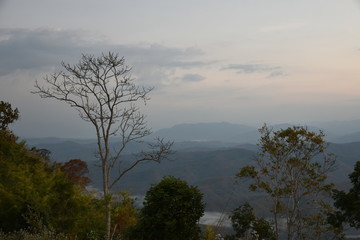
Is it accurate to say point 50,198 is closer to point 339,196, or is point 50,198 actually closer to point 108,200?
point 108,200

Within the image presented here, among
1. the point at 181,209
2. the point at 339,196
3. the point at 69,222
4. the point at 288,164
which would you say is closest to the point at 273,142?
the point at 288,164

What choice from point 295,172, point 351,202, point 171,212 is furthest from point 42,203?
point 351,202

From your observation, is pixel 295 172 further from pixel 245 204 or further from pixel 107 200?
pixel 107 200

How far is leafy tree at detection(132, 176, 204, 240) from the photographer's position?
1041 centimetres

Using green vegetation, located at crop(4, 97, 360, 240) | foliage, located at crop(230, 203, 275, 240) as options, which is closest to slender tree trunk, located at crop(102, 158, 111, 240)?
green vegetation, located at crop(4, 97, 360, 240)

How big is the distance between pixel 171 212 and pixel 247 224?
8.00 meters

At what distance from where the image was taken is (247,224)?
1711 centimetres

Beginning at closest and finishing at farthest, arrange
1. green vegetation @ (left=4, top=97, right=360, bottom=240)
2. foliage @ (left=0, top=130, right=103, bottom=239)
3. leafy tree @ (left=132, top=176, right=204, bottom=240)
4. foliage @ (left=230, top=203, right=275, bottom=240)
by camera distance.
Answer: leafy tree @ (left=132, top=176, right=204, bottom=240) → foliage @ (left=0, top=130, right=103, bottom=239) → green vegetation @ (left=4, top=97, right=360, bottom=240) → foliage @ (left=230, top=203, right=275, bottom=240)

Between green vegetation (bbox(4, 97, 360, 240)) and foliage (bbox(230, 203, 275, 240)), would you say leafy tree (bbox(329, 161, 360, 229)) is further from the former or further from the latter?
foliage (bbox(230, 203, 275, 240))

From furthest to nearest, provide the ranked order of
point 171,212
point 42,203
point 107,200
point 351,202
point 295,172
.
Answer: point 295,172, point 351,202, point 42,203, point 107,200, point 171,212

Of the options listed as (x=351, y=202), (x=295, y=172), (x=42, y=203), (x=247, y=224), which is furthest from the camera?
(x=295, y=172)

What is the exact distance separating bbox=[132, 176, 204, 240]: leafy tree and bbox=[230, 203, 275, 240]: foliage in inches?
279

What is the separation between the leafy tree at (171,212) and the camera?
10414mm

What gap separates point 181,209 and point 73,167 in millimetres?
36946
